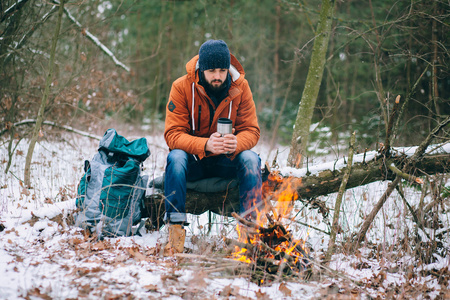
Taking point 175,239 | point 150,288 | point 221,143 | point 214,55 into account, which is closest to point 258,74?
point 214,55

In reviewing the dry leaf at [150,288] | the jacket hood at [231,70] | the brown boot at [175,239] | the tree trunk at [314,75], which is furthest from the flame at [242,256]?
the tree trunk at [314,75]

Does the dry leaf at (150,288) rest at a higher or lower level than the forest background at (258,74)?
lower

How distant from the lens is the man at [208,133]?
303 cm

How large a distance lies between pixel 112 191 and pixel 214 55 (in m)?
1.64

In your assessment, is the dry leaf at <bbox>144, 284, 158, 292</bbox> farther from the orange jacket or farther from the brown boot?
the orange jacket

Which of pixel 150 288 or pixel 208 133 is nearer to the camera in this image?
pixel 150 288

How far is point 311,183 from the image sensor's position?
3.38m

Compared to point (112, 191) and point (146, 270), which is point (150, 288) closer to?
point (146, 270)

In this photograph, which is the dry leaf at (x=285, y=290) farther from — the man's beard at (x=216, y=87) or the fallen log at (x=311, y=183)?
the man's beard at (x=216, y=87)

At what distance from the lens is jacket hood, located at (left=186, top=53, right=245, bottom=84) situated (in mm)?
3340

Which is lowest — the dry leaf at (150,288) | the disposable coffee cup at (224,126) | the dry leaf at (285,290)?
the dry leaf at (150,288)

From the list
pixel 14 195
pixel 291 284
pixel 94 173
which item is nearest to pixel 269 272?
pixel 291 284

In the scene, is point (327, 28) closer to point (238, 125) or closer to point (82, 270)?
point (238, 125)

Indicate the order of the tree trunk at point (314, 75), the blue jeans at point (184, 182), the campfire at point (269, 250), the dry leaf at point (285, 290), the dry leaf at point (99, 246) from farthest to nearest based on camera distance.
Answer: the tree trunk at point (314, 75) → the blue jeans at point (184, 182) → the dry leaf at point (99, 246) → the campfire at point (269, 250) → the dry leaf at point (285, 290)
